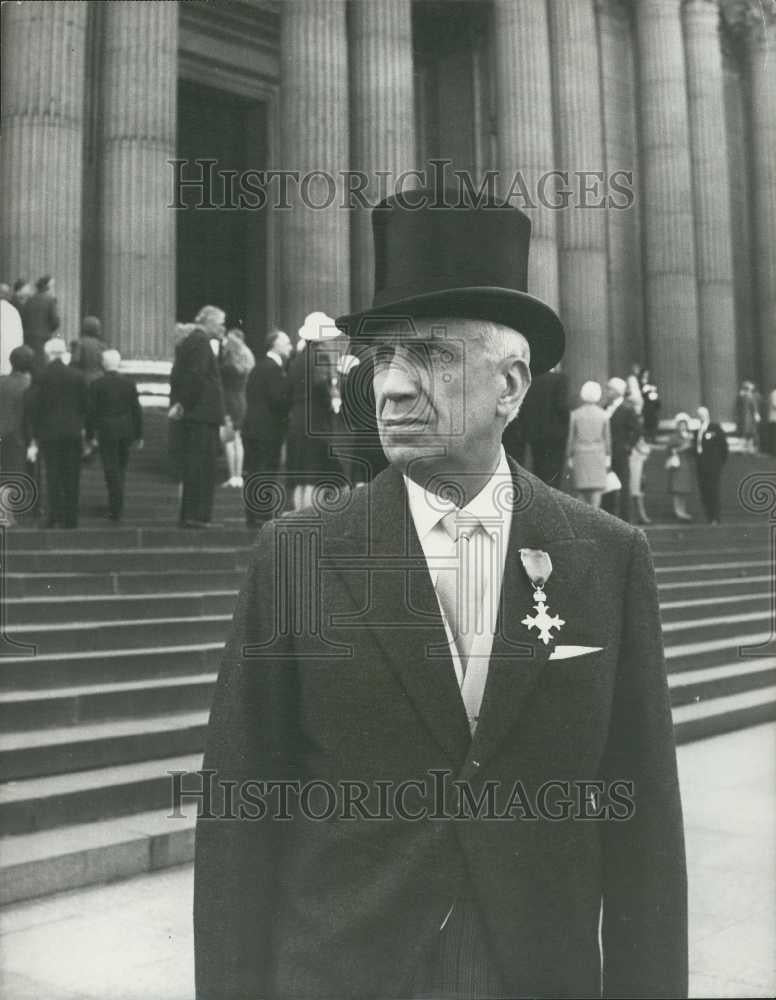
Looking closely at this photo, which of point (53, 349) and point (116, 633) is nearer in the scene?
point (116, 633)

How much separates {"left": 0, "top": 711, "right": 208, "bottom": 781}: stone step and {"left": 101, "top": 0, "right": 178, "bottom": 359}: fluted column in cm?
1028

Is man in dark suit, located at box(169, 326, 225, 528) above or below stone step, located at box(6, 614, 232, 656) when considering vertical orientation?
above

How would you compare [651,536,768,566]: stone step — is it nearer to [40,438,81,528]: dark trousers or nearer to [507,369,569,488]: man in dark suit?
[507,369,569,488]: man in dark suit

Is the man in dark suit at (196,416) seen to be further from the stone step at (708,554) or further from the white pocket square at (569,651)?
the white pocket square at (569,651)

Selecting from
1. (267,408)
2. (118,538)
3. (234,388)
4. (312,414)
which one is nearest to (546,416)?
(312,414)

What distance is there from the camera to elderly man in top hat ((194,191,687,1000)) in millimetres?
1899

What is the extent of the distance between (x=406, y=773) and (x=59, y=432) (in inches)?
345

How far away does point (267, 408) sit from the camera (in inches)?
429

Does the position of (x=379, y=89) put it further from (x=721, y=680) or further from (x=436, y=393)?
(x=436, y=393)

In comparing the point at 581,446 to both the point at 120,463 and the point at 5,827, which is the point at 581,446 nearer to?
the point at 120,463

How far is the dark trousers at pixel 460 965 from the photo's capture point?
1.89 meters

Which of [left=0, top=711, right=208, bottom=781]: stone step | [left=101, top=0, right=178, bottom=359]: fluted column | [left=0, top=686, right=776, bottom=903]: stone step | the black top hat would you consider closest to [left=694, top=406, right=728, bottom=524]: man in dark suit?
[left=101, top=0, right=178, bottom=359]: fluted column

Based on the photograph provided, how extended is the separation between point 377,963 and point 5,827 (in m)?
4.14

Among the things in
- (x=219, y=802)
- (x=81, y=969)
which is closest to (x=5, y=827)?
(x=81, y=969)
